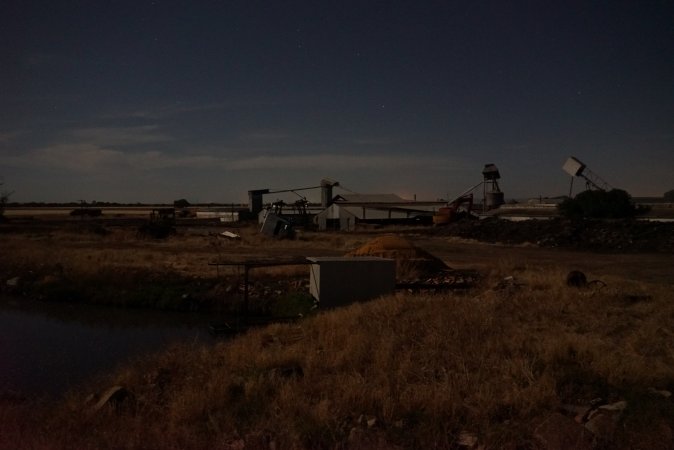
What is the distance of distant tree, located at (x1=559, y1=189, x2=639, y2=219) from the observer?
160 feet

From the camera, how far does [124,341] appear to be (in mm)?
15086

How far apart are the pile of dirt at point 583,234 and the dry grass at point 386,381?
2182cm

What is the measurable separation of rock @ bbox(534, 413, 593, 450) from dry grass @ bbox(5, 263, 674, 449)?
0.21 m

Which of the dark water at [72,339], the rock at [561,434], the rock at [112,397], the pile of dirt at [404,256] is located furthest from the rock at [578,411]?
the pile of dirt at [404,256]

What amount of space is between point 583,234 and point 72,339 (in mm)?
31450

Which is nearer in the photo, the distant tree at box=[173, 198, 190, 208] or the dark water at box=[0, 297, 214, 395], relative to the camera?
the dark water at box=[0, 297, 214, 395]

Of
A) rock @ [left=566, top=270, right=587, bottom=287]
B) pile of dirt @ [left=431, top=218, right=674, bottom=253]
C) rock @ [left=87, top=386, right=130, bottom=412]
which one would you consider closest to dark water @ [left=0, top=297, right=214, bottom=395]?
rock @ [left=87, top=386, right=130, bottom=412]

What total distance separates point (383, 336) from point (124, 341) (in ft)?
27.4

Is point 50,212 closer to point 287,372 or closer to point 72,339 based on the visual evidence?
point 72,339

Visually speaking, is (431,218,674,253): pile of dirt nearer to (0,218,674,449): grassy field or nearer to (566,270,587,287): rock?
(566,270,587,287): rock

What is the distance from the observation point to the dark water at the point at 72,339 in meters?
11.5

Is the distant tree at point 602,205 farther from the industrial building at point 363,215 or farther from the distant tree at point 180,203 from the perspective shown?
the distant tree at point 180,203

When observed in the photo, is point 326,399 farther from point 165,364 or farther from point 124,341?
point 124,341

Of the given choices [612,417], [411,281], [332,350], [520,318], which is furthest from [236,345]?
[411,281]
